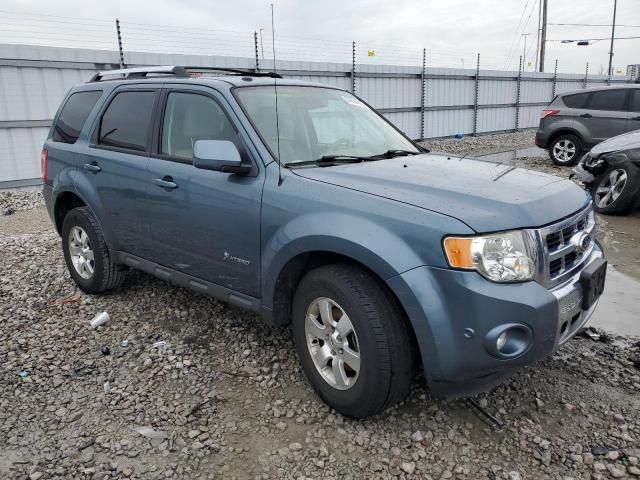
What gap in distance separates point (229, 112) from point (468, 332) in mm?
1976

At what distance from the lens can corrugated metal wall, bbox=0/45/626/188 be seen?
930cm

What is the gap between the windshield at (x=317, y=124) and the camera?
331 centimetres

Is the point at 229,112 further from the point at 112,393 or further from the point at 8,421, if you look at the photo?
the point at 8,421

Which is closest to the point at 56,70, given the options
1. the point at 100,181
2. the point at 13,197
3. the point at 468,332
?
the point at 13,197

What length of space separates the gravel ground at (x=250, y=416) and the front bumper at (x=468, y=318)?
473mm

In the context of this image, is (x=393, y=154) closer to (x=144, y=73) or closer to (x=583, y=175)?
(x=144, y=73)

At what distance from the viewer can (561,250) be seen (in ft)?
8.62

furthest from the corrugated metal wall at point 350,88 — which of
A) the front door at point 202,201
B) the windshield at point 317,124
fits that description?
the front door at point 202,201

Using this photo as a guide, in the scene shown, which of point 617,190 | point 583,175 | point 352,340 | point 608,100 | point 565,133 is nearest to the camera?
point 352,340

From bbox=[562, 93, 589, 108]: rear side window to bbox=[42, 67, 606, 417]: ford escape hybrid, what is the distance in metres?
9.19

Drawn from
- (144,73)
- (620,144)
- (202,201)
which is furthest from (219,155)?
(620,144)

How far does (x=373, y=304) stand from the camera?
101 inches

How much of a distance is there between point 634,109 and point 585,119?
95 centimetres

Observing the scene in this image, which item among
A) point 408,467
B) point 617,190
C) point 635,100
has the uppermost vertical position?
point 635,100
